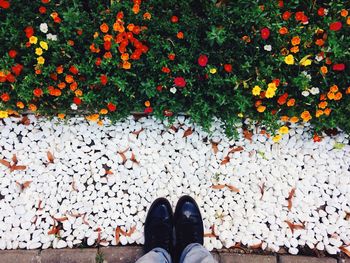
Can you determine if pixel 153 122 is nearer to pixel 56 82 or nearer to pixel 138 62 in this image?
pixel 138 62

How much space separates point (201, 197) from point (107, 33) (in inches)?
46.5

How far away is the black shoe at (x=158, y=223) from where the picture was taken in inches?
85.0

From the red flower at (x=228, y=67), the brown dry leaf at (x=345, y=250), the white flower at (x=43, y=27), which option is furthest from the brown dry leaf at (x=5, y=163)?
the brown dry leaf at (x=345, y=250)

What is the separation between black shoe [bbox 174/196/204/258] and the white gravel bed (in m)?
0.06

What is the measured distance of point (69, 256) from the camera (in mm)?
2123

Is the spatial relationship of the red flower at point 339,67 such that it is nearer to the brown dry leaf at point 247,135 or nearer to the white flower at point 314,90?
the white flower at point 314,90

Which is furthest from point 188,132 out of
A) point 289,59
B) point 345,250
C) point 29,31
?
point 345,250

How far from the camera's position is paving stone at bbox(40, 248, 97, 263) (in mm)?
2117

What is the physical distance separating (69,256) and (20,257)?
0.30 metres

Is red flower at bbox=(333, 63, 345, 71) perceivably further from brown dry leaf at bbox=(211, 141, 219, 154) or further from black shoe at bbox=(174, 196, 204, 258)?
black shoe at bbox=(174, 196, 204, 258)

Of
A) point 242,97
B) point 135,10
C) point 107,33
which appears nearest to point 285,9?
point 242,97

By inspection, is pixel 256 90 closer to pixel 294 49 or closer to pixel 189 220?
pixel 294 49

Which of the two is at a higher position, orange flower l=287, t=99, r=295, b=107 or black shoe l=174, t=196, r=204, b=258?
orange flower l=287, t=99, r=295, b=107

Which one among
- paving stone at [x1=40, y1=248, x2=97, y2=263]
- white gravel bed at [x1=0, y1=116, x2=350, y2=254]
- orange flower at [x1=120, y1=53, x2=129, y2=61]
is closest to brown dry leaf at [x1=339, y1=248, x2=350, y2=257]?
white gravel bed at [x1=0, y1=116, x2=350, y2=254]
